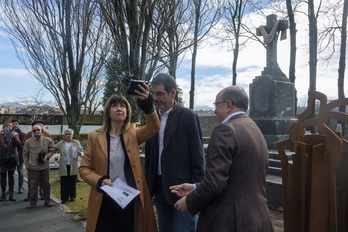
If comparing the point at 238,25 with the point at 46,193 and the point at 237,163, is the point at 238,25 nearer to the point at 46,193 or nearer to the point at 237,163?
the point at 46,193

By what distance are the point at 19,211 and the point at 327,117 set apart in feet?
20.9

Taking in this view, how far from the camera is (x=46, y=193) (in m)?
7.16

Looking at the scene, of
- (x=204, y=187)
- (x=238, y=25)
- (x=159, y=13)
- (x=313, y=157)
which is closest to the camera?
(x=204, y=187)

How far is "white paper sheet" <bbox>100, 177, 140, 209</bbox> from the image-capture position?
304cm

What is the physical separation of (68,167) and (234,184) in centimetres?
633

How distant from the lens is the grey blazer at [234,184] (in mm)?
2111

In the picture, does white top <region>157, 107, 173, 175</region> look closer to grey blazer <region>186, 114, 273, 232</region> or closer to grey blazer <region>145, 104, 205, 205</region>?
grey blazer <region>145, 104, 205, 205</region>

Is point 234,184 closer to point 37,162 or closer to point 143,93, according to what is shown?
point 143,93

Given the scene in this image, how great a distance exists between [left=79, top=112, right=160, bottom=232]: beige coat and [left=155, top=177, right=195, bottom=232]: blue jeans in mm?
100

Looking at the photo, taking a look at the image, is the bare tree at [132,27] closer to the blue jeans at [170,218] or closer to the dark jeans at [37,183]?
the dark jeans at [37,183]

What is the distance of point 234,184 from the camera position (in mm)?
2162

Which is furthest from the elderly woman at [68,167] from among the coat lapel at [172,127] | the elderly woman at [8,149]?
the coat lapel at [172,127]

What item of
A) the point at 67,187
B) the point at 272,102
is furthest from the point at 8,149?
the point at 272,102

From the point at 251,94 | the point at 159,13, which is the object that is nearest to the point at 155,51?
the point at 159,13
